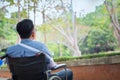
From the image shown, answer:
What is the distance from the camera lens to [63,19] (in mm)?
9742

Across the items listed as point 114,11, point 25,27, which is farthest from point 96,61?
point 114,11

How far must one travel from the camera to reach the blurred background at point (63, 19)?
7160 mm

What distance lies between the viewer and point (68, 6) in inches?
348

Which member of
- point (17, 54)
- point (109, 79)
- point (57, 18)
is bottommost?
point (109, 79)

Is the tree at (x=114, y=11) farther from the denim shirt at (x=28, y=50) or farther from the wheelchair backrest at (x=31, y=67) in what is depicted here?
the wheelchair backrest at (x=31, y=67)

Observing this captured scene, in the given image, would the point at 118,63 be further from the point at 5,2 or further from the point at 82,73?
the point at 5,2

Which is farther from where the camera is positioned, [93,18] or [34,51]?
[93,18]

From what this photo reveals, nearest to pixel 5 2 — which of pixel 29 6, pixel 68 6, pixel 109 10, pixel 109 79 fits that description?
pixel 29 6

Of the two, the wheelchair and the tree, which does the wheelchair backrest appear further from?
the tree

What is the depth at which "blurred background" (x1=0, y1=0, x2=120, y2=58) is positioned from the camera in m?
7.16

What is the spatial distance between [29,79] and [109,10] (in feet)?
16.6

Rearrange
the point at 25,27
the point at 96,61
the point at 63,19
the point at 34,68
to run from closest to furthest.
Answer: the point at 34,68
the point at 25,27
the point at 96,61
the point at 63,19

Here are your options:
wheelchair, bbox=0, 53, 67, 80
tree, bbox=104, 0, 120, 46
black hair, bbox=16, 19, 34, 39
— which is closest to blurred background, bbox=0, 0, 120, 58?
tree, bbox=104, 0, 120, 46

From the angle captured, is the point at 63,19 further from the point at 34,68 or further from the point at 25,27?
the point at 34,68
